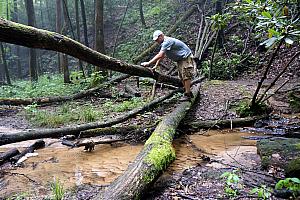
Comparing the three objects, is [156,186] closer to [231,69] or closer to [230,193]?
[230,193]

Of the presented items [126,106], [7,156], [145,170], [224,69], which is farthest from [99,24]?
[145,170]

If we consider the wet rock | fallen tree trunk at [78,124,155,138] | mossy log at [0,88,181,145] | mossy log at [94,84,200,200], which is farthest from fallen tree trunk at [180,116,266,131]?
the wet rock

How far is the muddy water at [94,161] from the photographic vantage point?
4.41m

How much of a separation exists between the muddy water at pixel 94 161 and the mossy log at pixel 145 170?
345 millimetres

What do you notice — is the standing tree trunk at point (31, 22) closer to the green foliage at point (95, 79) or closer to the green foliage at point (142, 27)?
the green foliage at point (142, 27)

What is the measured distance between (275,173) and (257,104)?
3855 millimetres

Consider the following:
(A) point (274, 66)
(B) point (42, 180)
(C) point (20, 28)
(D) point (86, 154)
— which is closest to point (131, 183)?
(B) point (42, 180)

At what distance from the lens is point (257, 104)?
24.5 ft

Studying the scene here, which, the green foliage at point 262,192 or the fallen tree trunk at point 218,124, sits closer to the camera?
the green foliage at point 262,192

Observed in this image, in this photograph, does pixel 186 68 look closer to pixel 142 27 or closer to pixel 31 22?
pixel 31 22

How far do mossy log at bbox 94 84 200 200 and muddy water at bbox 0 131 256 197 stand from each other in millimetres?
345

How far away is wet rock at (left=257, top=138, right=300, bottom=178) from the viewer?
150 inches

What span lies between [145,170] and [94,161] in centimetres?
189

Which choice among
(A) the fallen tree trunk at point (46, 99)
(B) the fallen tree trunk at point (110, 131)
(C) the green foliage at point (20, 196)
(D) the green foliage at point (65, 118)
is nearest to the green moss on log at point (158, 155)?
(B) the fallen tree trunk at point (110, 131)
